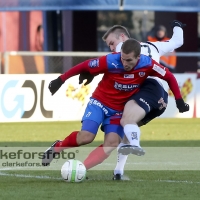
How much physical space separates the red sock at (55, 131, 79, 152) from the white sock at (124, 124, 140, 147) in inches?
25.0

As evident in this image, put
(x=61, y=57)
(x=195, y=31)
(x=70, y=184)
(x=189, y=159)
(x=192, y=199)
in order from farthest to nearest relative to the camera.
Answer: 1. (x=195, y=31)
2. (x=61, y=57)
3. (x=189, y=159)
4. (x=70, y=184)
5. (x=192, y=199)

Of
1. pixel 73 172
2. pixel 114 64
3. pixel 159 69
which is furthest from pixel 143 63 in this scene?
pixel 73 172

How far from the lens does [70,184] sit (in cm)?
802

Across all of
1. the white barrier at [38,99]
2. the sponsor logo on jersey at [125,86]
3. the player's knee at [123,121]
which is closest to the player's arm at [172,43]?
the sponsor logo on jersey at [125,86]

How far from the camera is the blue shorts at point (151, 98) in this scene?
8297mm

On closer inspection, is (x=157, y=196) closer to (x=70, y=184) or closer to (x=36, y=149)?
(x=70, y=184)

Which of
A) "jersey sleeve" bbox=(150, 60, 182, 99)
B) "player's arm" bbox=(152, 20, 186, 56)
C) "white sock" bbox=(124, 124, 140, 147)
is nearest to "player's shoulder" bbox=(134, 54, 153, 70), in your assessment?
"jersey sleeve" bbox=(150, 60, 182, 99)

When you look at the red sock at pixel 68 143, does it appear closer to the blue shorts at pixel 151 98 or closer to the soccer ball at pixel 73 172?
the soccer ball at pixel 73 172

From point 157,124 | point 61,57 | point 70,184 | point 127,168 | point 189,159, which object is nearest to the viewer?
point 70,184

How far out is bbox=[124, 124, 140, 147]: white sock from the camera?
7969 mm

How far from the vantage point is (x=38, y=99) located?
16.9 metres

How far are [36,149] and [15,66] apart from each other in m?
6.45

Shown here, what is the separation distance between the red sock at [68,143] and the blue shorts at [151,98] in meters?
0.78

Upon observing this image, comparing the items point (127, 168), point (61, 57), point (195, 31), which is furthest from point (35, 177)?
point (195, 31)
